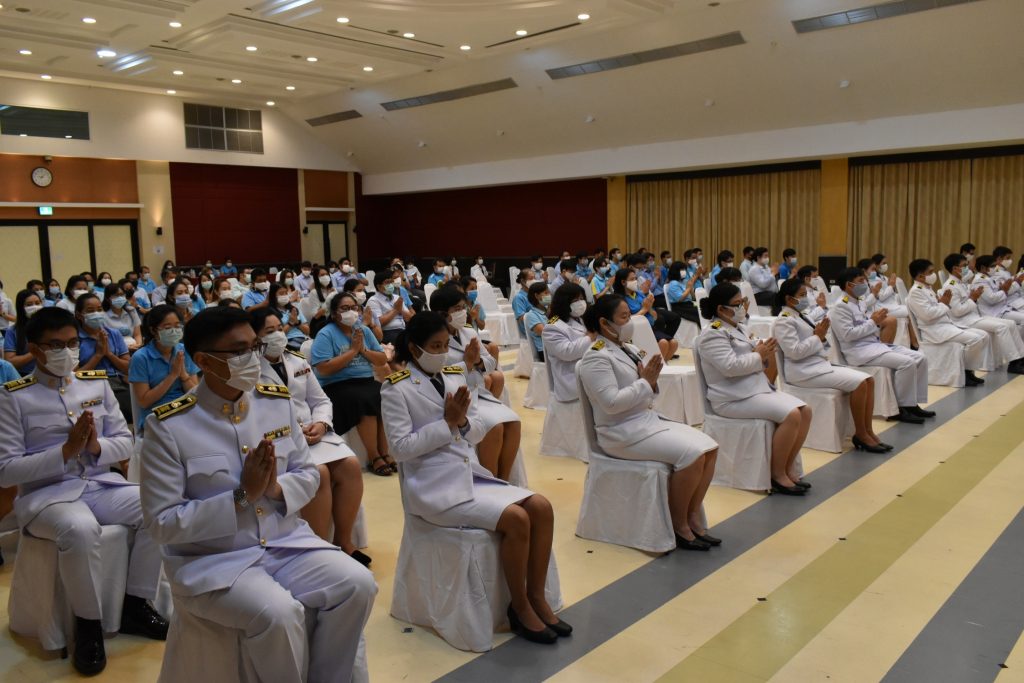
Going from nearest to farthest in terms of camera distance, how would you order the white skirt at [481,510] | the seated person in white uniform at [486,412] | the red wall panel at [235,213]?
1. the white skirt at [481,510]
2. the seated person in white uniform at [486,412]
3. the red wall panel at [235,213]

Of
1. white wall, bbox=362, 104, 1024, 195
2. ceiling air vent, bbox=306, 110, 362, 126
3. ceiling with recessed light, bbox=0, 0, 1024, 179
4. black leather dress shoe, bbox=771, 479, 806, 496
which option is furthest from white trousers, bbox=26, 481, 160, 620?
ceiling air vent, bbox=306, 110, 362, 126

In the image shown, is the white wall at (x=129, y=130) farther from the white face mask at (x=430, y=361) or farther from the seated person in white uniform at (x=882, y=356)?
the white face mask at (x=430, y=361)

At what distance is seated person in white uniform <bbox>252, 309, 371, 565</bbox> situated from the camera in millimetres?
3773

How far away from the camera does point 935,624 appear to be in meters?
3.30

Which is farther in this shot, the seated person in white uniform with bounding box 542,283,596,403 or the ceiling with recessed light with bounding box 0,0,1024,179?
the ceiling with recessed light with bounding box 0,0,1024,179

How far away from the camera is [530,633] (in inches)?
125

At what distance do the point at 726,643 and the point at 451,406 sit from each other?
1.39 meters

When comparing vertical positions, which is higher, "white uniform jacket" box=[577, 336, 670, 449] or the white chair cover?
"white uniform jacket" box=[577, 336, 670, 449]

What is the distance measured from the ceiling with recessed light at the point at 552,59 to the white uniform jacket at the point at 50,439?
956 cm

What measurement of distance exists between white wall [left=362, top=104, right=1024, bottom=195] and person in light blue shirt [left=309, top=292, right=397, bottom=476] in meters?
12.0

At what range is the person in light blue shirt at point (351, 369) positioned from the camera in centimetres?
521

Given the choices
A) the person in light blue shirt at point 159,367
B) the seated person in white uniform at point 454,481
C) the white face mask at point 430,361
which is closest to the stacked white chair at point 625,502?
the seated person in white uniform at point 454,481

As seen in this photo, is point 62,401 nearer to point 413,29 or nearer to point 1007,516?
point 1007,516

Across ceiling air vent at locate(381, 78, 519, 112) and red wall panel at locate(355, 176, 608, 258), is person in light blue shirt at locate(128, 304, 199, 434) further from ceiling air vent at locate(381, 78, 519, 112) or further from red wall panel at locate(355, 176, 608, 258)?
red wall panel at locate(355, 176, 608, 258)
